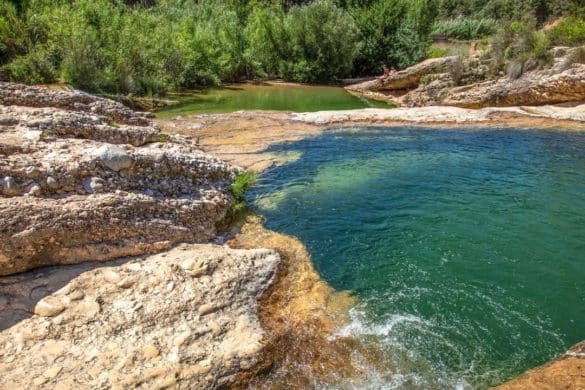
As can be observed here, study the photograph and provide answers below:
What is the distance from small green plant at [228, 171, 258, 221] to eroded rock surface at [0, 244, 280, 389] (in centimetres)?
250

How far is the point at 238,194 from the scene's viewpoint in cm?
893

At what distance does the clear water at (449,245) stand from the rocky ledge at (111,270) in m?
1.69

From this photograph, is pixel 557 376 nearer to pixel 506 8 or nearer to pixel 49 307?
pixel 49 307

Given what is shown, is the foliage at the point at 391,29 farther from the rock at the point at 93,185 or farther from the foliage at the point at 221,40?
the rock at the point at 93,185

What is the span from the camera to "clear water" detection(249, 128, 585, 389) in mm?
5012

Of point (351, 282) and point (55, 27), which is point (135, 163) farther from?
point (55, 27)

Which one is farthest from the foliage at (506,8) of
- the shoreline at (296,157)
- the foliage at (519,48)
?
the shoreline at (296,157)

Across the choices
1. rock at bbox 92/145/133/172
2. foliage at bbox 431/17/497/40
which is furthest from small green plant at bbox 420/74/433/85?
rock at bbox 92/145/133/172

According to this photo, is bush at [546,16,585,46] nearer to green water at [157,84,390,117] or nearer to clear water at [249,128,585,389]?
green water at [157,84,390,117]

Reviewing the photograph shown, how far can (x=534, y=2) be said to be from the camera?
50.0 meters

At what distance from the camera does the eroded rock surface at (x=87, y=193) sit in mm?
5348

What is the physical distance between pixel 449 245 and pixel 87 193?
20.6ft

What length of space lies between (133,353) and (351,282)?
3365mm

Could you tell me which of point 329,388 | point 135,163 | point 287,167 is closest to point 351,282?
point 329,388
